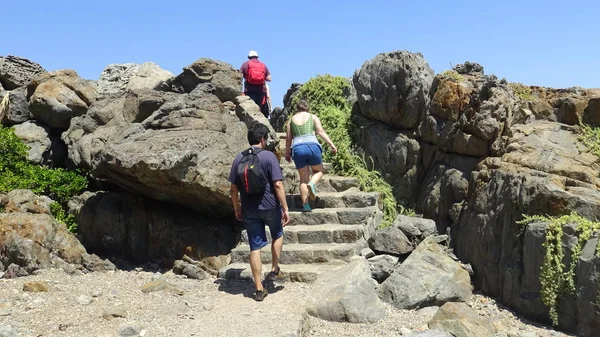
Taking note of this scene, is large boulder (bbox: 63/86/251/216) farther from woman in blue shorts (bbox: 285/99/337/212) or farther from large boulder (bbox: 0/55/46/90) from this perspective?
large boulder (bbox: 0/55/46/90)

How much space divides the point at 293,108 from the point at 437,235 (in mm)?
7651

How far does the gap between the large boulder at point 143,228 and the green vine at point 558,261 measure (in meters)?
6.08

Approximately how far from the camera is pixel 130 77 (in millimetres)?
17500

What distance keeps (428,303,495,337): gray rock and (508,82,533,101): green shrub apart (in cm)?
716

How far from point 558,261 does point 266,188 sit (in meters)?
5.03

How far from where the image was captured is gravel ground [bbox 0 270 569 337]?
21.8ft

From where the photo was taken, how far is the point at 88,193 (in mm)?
12273

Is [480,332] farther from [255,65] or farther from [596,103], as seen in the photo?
[255,65]

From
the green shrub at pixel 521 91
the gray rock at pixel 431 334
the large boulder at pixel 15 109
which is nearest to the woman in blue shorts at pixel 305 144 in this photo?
the gray rock at pixel 431 334

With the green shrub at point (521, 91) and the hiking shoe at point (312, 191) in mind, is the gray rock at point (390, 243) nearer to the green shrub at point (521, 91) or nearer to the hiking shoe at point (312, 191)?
the hiking shoe at point (312, 191)

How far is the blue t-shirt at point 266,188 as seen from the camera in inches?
307

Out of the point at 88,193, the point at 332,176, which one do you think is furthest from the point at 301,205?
the point at 88,193

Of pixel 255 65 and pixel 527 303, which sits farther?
pixel 255 65

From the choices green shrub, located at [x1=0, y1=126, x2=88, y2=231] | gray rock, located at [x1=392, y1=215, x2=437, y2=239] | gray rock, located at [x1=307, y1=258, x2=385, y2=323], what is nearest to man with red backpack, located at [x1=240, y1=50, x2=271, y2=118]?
green shrub, located at [x1=0, y1=126, x2=88, y2=231]
